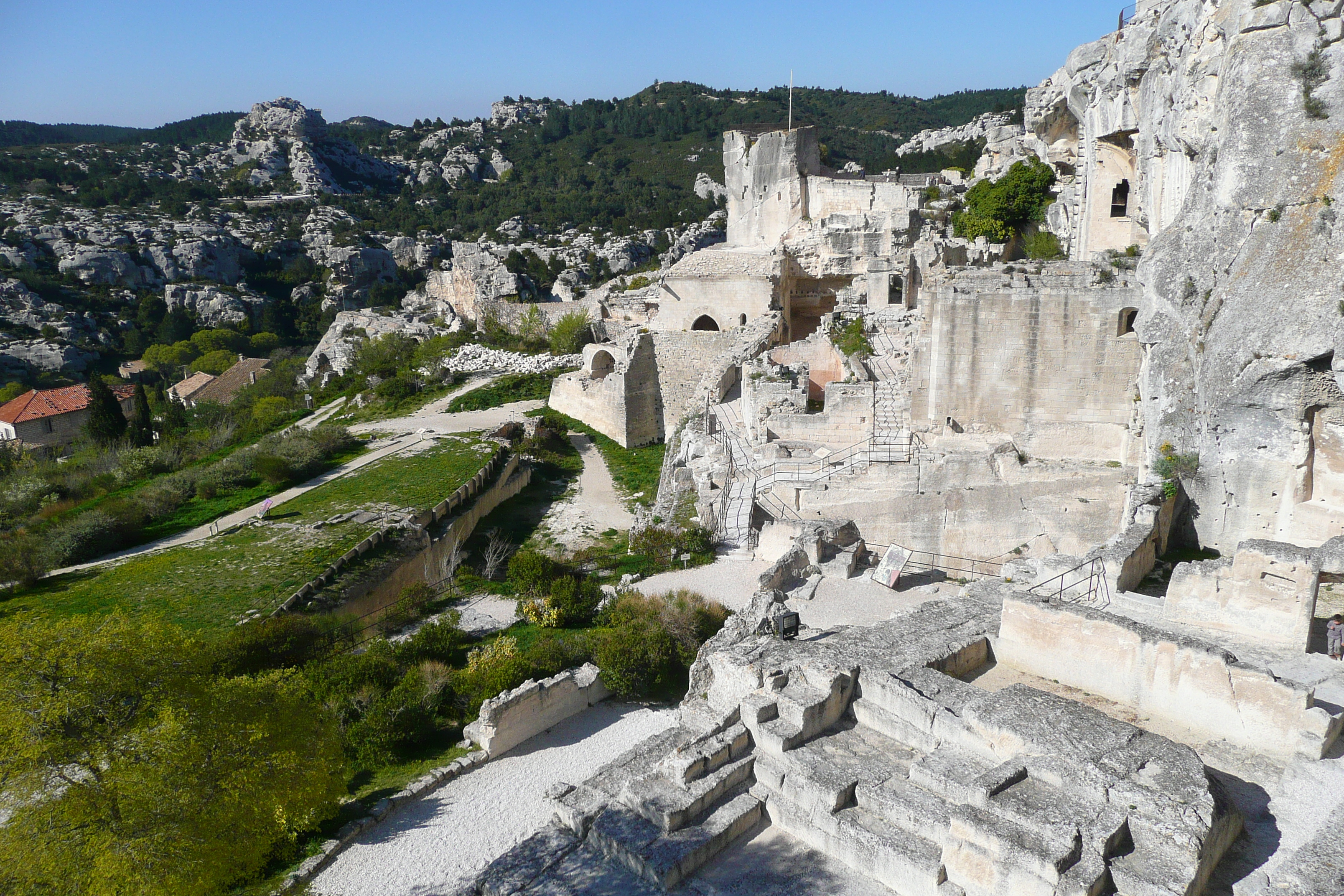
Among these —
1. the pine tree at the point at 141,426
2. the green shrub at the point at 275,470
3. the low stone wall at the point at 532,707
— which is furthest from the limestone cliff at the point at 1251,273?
the pine tree at the point at 141,426

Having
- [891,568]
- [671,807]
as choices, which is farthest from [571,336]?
[671,807]

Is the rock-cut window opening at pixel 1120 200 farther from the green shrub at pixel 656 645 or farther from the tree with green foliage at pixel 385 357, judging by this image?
the tree with green foliage at pixel 385 357

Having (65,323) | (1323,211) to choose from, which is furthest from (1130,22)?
(65,323)

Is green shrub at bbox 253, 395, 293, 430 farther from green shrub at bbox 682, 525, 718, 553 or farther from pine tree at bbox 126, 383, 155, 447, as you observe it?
green shrub at bbox 682, 525, 718, 553

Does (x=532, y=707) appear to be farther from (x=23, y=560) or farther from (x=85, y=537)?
(x=85, y=537)

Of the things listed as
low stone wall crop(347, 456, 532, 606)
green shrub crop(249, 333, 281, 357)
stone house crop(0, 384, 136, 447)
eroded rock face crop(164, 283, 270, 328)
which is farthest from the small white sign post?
eroded rock face crop(164, 283, 270, 328)
